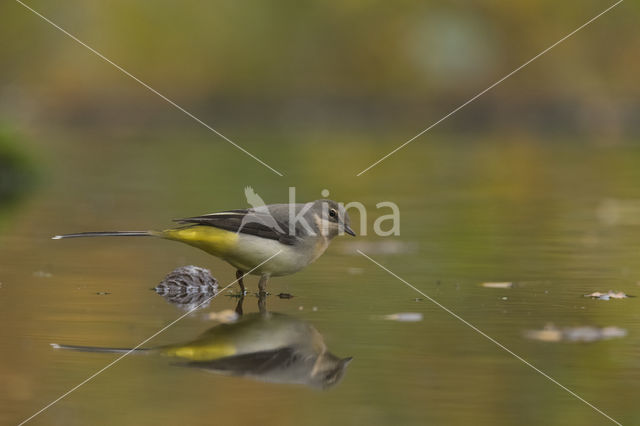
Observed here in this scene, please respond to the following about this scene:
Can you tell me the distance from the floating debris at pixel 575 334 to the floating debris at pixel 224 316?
183cm

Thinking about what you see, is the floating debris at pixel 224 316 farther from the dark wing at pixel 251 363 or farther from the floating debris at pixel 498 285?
the floating debris at pixel 498 285

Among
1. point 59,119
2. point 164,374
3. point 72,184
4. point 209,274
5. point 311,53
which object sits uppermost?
point 311,53

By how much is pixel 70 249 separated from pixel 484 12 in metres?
43.0

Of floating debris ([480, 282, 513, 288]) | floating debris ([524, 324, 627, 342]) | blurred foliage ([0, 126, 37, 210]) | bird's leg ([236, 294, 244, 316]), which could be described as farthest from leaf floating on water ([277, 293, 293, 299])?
blurred foliage ([0, 126, 37, 210])

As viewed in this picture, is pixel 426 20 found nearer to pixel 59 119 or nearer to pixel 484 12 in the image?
pixel 484 12

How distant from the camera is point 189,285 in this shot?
9367mm

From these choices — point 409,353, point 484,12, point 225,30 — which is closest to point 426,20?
point 484,12

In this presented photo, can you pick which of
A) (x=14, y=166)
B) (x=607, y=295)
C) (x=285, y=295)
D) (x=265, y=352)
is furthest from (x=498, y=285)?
(x=14, y=166)

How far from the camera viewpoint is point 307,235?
8.93 m

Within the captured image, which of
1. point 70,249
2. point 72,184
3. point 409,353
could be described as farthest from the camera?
point 72,184

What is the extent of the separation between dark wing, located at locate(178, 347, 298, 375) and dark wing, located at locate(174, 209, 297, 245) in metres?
1.94

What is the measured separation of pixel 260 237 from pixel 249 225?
0.45ft

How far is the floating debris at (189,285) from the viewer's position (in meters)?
9.20

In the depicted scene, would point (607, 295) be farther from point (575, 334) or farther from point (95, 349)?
point (95, 349)
